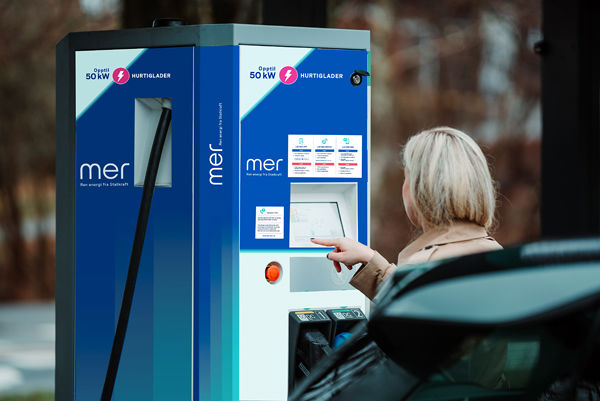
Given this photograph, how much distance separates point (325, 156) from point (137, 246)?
2.71 feet

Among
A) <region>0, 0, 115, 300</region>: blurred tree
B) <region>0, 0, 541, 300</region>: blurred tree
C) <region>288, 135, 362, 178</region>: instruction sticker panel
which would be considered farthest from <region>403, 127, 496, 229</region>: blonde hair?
<region>0, 0, 115, 300</region>: blurred tree

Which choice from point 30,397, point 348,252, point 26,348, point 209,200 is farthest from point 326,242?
point 26,348

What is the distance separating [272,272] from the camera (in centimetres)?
321

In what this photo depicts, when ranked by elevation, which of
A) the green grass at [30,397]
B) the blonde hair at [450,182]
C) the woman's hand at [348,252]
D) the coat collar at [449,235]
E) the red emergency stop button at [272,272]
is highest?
the blonde hair at [450,182]

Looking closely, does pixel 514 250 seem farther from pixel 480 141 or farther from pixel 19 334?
pixel 19 334

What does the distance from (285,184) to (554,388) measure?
1967mm

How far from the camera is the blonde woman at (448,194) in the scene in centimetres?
242

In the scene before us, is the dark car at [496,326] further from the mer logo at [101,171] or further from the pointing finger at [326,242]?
the mer logo at [101,171]

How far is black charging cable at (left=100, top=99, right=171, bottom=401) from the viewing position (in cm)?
316

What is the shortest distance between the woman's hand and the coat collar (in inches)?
16.5

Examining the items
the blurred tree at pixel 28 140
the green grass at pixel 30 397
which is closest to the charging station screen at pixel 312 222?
the green grass at pixel 30 397

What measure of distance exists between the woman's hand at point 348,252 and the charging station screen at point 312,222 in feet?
0.38

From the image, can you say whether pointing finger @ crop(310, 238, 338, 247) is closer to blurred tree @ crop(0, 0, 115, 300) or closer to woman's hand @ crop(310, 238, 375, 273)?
woman's hand @ crop(310, 238, 375, 273)

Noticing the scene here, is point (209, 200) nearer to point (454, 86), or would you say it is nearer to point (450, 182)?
point (450, 182)
